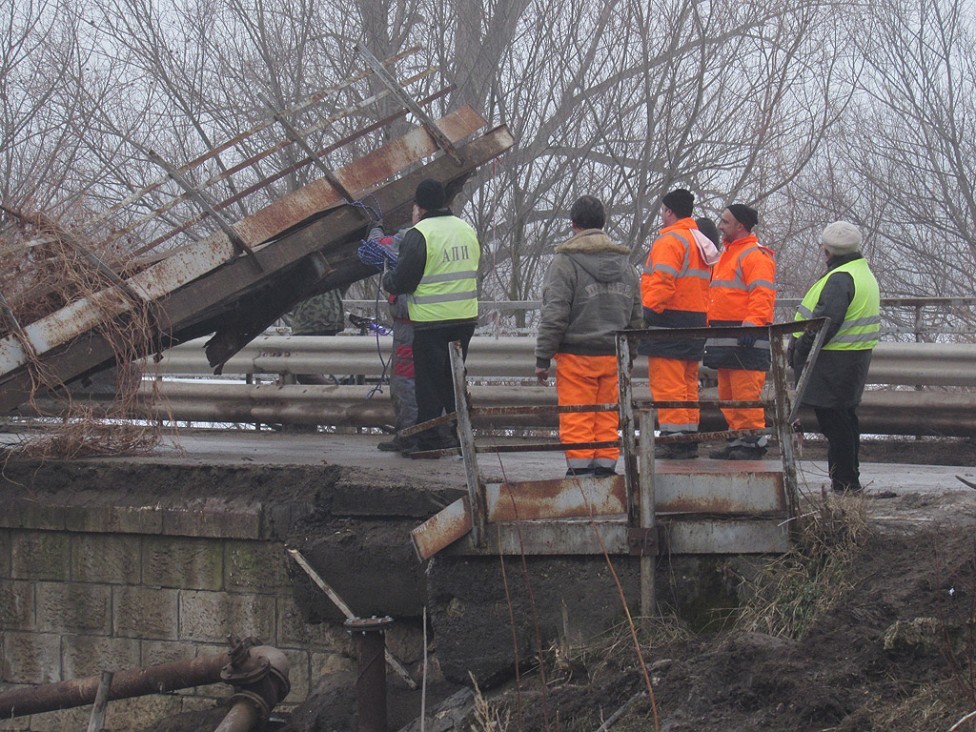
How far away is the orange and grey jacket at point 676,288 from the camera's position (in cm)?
730

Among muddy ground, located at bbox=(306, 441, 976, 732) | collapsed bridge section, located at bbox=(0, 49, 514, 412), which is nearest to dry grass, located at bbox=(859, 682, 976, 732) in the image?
muddy ground, located at bbox=(306, 441, 976, 732)

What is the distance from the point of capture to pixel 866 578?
4.84m

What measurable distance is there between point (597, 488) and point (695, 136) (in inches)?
280

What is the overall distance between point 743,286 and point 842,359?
1409 millimetres

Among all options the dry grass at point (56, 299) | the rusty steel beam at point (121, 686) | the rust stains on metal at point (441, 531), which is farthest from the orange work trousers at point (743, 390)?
the dry grass at point (56, 299)

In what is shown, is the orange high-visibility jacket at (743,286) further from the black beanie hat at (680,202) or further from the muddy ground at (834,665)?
the muddy ground at (834,665)

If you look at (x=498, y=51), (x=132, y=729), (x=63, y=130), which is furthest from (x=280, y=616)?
(x=63, y=130)

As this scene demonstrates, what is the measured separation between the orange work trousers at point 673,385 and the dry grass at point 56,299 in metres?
3.04

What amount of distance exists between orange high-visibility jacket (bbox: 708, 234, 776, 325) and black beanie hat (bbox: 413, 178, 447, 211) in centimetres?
186

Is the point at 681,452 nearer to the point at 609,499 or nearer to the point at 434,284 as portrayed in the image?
the point at 434,284

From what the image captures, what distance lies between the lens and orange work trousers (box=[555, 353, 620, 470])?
6.23 metres

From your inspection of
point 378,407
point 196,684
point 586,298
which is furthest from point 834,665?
point 378,407

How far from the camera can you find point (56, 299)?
278 inches

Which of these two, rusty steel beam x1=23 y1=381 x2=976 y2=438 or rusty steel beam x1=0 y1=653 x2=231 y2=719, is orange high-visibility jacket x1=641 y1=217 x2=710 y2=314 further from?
rusty steel beam x1=0 y1=653 x2=231 y2=719
